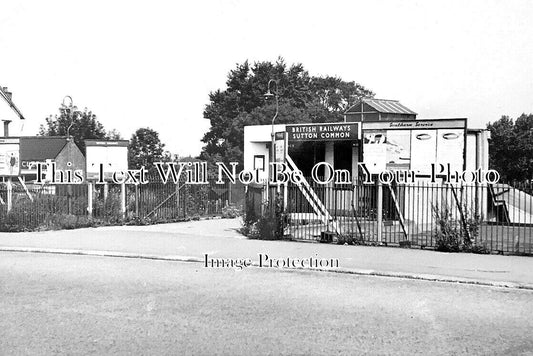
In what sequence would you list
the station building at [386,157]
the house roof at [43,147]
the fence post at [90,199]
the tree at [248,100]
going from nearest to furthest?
the station building at [386,157] < the fence post at [90,199] < the tree at [248,100] < the house roof at [43,147]

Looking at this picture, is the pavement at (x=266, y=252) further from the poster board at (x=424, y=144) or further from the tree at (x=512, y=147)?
the tree at (x=512, y=147)

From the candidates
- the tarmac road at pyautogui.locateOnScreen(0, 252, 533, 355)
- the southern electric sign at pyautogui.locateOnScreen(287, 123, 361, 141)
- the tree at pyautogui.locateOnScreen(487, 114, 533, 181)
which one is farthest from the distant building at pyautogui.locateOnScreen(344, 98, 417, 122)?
the tarmac road at pyautogui.locateOnScreen(0, 252, 533, 355)

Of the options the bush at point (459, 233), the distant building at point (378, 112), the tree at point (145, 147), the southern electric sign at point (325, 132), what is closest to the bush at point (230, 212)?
the southern electric sign at point (325, 132)

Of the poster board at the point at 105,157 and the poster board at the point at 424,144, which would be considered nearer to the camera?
the poster board at the point at 424,144

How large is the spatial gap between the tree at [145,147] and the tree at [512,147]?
25.0m

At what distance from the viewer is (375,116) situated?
127 ft

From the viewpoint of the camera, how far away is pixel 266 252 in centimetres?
1424

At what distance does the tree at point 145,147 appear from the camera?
43.7 m

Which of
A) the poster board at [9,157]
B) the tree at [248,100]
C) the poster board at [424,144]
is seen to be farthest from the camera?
the tree at [248,100]

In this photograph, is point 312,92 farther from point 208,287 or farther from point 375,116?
point 208,287

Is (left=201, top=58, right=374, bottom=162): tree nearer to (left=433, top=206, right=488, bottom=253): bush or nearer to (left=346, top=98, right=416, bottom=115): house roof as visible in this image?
(left=346, top=98, right=416, bottom=115): house roof

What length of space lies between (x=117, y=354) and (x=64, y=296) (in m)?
3.35

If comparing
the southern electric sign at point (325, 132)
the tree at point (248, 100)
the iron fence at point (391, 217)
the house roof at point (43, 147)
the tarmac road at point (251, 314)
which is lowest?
the tarmac road at point (251, 314)

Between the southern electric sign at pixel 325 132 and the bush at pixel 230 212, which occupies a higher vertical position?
the southern electric sign at pixel 325 132
